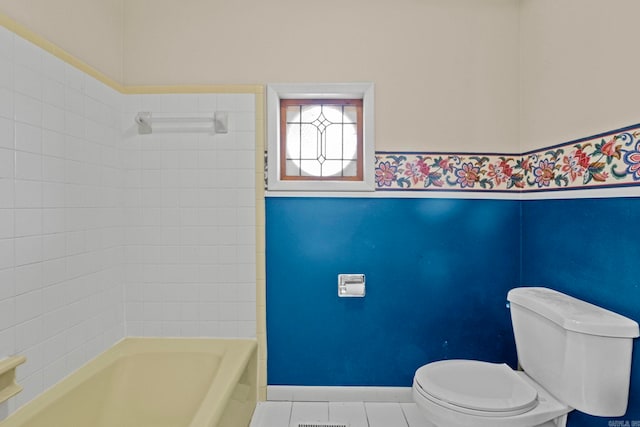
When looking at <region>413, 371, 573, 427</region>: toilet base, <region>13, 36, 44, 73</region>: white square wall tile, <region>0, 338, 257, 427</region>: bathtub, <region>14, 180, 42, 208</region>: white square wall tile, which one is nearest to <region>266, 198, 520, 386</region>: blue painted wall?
<region>0, 338, 257, 427</region>: bathtub

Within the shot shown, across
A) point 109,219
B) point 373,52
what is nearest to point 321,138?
point 373,52

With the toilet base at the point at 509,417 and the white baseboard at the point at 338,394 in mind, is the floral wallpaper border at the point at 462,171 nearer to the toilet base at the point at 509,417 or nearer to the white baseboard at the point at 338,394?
the toilet base at the point at 509,417

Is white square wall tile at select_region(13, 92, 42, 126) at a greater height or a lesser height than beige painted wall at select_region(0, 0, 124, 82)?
lesser

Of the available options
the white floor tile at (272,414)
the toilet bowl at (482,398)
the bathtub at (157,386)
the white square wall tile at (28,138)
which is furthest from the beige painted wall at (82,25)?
the toilet bowl at (482,398)

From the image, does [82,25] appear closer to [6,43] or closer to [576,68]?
[6,43]

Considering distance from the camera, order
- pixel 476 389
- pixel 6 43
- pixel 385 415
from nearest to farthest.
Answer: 1. pixel 6 43
2. pixel 476 389
3. pixel 385 415

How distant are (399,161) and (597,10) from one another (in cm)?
102

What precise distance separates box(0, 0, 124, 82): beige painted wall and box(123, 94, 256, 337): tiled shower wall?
0.24 meters

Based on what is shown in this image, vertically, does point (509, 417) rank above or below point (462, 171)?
below

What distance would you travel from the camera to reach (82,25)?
5.73ft

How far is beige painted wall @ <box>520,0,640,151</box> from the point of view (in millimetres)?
1409

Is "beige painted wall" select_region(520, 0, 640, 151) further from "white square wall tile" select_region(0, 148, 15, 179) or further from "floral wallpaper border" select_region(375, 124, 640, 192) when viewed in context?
"white square wall tile" select_region(0, 148, 15, 179)

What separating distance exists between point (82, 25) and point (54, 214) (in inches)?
35.2

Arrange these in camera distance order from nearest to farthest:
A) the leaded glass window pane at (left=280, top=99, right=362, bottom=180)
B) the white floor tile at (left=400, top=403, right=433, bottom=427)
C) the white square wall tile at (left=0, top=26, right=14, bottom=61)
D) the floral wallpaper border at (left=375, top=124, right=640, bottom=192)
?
the white square wall tile at (left=0, top=26, right=14, bottom=61)
the white floor tile at (left=400, top=403, right=433, bottom=427)
the floral wallpaper border at (left=375, top=124, right=640, bottom=192)
the leaded glass window pane at (left=280, top=99, right=362, bottom=180)
